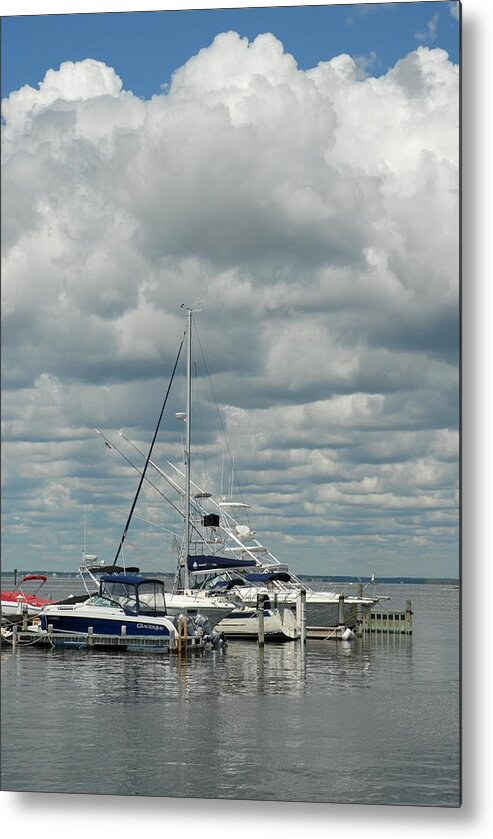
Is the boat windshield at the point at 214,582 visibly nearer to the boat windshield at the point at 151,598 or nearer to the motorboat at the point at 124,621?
the boat windshield at the point at 151,598

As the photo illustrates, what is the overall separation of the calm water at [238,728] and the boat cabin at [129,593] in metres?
2.98

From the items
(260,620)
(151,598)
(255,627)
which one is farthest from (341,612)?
(151,598)

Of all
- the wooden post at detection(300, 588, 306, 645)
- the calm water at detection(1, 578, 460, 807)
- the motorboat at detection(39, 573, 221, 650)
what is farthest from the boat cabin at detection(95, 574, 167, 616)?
the wooden post at detection(300, 588, 306, 645)

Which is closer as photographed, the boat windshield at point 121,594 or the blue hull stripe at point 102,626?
the blue hull stripe at point 102,626

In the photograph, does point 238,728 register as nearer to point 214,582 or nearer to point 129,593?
point 129,593

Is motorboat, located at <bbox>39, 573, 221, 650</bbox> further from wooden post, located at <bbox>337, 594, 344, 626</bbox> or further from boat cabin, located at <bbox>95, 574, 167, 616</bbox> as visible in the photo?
wooden post, located at <bbox>337, 594, 344, 626</bbox>

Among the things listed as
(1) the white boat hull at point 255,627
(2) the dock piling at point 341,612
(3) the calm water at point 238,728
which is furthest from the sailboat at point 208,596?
(3) the calm water at point 238,728

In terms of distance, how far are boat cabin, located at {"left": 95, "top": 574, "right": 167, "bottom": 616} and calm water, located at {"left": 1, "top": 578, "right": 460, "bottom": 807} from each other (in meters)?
2.98

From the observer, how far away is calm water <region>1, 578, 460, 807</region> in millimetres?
8750

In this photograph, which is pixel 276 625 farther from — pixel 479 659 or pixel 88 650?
pixel 479 659

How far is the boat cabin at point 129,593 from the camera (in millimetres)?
25297

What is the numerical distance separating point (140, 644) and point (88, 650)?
1275 mm

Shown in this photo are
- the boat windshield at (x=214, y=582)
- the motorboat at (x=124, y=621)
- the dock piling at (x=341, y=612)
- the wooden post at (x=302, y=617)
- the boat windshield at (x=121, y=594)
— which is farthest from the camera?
the dock piling at (x=341, y=612)

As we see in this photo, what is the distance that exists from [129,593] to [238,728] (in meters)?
13.3
